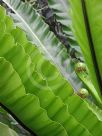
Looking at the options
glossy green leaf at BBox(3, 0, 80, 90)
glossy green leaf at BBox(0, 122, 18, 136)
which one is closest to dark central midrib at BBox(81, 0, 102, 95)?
glossy green leaf at BBox(3, 0, 80, 90)

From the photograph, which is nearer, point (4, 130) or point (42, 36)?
point (4, 130)

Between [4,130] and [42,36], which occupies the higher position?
[4,130]

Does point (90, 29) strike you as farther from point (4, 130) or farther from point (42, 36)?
point (42, 36)

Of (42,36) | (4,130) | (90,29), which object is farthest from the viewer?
(42,36)

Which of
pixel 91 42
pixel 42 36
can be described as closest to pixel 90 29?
pixel 91 42

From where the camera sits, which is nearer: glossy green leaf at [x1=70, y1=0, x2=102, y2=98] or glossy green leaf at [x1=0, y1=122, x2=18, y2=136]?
glossy green leaf at [x1=0, y1=122, x2=18, y2=136]

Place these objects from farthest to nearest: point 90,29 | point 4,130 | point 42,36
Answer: point 42,36, point 90,29, point 4,130

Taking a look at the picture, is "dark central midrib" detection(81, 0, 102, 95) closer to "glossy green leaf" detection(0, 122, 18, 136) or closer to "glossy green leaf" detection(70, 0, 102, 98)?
"glossy green leaf" detection(70, 0, 102, 98)

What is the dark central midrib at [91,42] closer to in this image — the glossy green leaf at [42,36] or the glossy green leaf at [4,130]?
the glossy green leaf at [42,36]

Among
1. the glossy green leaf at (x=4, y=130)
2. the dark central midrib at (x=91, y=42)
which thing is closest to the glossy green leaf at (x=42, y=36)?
the dark central midrib at (x=91, y=42)

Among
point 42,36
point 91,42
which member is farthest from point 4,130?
point 42,36

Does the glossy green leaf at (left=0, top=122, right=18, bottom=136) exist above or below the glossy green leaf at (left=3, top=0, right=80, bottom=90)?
above
